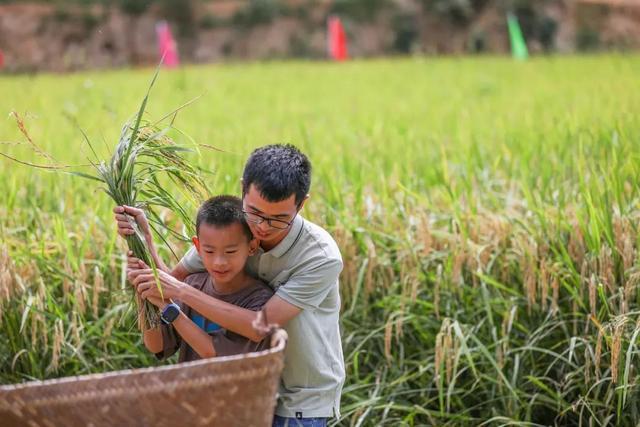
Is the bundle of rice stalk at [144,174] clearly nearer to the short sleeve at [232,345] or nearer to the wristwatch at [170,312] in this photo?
the wristwatch at [170,312]

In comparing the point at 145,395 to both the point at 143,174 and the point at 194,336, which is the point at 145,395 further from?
the point at 143,174

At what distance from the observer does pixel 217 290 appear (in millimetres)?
2270

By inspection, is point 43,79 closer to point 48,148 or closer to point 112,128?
point 112,128

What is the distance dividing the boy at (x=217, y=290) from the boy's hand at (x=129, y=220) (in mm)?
113

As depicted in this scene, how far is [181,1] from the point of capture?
811 inches

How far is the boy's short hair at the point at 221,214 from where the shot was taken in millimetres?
2121

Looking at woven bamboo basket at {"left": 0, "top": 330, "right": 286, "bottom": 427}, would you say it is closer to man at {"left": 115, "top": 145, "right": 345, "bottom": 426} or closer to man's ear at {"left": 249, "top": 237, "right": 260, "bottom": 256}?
man at {"left": 115, "top": 145, "right": 345, "bottom": 426}

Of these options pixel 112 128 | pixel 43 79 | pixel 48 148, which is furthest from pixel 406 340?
pixel 43 79

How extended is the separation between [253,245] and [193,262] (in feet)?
0.70

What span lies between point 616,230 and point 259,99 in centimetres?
572

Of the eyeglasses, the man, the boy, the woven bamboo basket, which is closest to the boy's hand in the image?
the man

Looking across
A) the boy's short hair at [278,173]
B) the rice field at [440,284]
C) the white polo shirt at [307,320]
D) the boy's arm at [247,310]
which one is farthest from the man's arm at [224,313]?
the rice field at [440,284]

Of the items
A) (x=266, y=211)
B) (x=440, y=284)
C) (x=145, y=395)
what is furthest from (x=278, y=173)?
(x=440, y=284)

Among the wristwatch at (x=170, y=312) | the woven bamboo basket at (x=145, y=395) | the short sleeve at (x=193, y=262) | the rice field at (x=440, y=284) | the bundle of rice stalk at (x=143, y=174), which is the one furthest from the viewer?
the rice field at (x=440, y=284)
